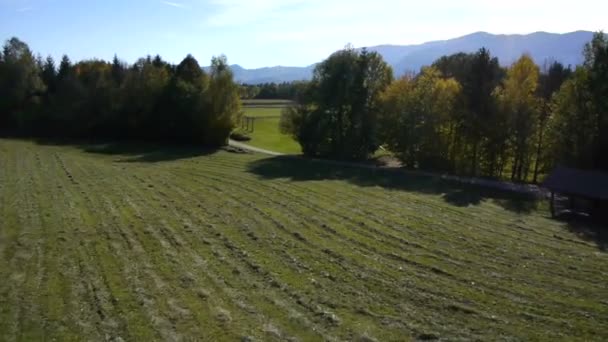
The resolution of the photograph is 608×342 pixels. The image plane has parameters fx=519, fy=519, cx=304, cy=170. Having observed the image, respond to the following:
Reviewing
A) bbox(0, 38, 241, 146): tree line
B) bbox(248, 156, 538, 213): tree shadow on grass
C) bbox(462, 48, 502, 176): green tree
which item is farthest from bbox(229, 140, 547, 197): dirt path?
bbox(0, 38, 241, 146): tree line

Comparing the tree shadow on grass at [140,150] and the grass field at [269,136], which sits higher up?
the grass field at [269,136]

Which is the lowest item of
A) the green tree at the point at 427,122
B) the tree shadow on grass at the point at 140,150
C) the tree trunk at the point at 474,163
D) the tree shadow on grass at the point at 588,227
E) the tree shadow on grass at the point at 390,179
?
the tree shadow on grass at the point at 140,150

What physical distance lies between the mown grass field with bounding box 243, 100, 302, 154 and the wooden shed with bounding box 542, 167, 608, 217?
33394 millimetres

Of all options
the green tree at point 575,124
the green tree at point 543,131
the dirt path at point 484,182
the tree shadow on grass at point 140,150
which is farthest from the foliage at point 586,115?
the tree shadow on grass at point 140,150

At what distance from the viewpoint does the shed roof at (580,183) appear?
26.5 metres

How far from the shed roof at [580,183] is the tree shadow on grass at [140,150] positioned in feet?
106

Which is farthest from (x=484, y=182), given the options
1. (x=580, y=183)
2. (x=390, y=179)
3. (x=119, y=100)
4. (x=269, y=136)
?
(x=119, y=100)

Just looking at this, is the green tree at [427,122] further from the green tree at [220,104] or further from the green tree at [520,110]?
the green tree at [220,104]

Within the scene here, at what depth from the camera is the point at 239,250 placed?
757 inches

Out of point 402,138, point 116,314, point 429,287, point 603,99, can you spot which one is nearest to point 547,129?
point 603,99

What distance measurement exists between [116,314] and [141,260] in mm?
4683

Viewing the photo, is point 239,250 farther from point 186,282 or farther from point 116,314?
point 116,314

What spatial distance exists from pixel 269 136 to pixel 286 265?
56.2 meters

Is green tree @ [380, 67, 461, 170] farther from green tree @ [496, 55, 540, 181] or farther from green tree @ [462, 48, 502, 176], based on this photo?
green tree @ [496, 55, 540, 181]
